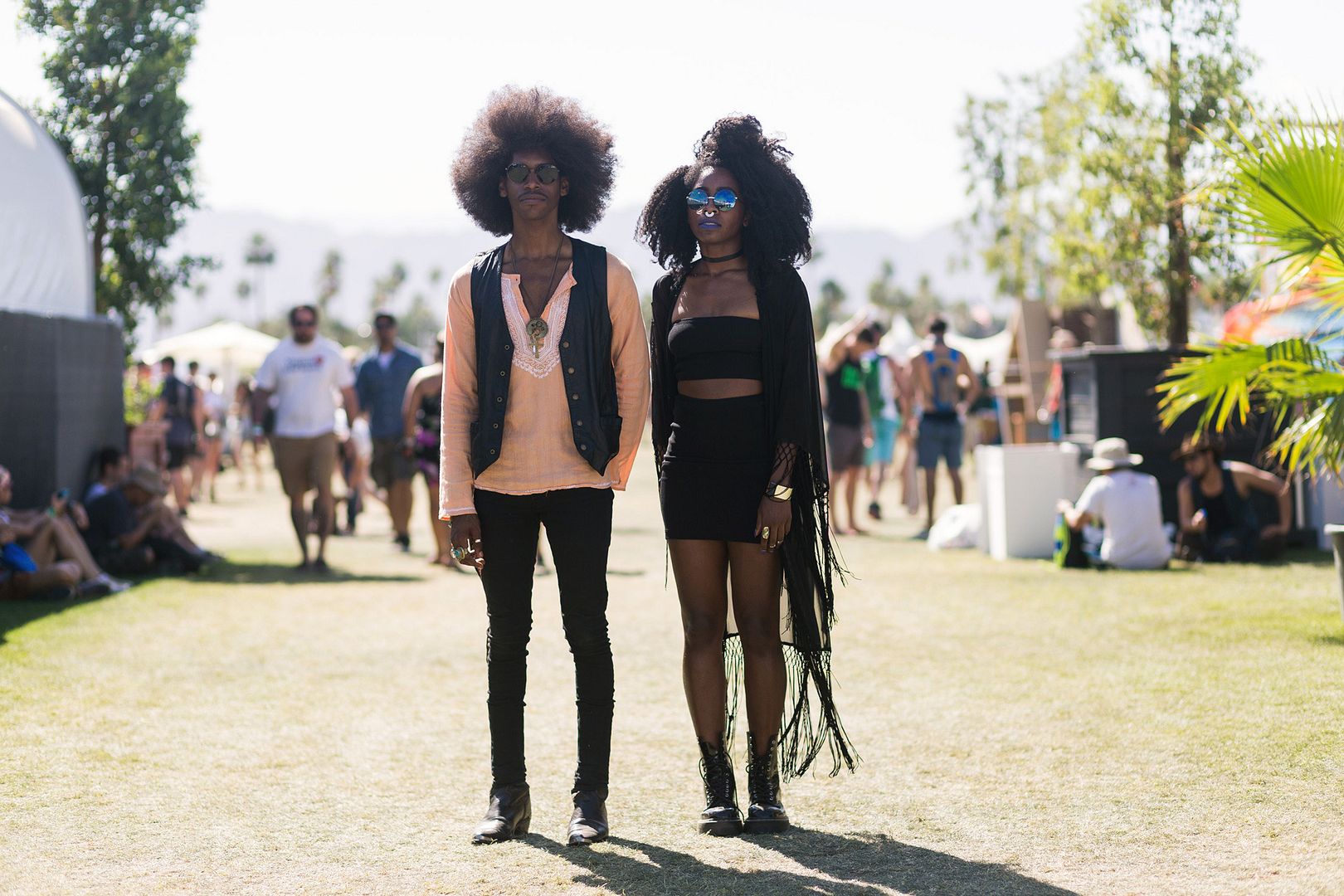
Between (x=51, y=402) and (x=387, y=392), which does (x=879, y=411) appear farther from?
(x=51, y=402)

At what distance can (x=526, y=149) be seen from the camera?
4.82 metres

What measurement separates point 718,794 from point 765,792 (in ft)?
0.46

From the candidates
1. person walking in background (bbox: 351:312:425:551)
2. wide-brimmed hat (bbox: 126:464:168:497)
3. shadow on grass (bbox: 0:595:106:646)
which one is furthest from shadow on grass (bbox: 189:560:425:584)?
shadow on grass (bbox: 0:595:106:646)

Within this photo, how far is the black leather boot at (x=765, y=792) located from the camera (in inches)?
188

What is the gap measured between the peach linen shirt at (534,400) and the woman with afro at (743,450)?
0.13 meters

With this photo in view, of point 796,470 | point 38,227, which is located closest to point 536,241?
point 796,470

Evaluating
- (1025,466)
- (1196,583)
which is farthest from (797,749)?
(1025,466)

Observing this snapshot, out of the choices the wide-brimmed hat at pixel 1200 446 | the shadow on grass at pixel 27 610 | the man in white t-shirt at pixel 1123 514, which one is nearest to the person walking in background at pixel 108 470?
the shadow on grass at pixel 27 610

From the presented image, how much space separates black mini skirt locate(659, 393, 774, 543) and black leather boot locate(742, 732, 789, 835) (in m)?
0.67

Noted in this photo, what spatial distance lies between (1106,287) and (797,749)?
42.8 feet

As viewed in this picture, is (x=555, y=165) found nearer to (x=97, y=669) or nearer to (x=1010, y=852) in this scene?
(x=1010, y=852)

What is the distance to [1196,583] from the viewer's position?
34.1ft

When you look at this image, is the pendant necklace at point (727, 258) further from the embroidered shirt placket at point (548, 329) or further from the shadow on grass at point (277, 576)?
the shadow on grass at point (277, 576)

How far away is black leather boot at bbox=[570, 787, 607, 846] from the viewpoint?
15.2 ft
